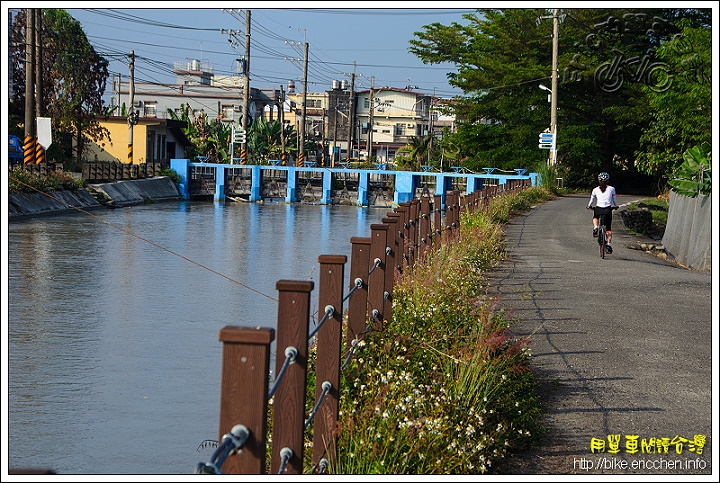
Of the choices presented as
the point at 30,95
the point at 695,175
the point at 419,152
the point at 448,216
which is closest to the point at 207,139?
the point at 419,152

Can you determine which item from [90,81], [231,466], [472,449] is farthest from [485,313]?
[90,81]

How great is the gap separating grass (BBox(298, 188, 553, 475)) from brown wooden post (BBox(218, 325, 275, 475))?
135cm

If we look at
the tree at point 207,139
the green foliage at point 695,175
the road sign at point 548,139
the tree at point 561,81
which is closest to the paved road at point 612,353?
the green foliage at point 695,175

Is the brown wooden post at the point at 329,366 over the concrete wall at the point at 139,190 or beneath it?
over

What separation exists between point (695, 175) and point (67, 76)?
128ft

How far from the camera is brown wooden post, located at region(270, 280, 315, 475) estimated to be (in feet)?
14.7

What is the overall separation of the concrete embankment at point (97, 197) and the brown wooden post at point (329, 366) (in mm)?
16178

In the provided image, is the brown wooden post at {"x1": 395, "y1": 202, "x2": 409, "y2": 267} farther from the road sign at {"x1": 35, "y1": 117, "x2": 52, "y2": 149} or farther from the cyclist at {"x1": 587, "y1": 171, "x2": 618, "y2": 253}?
the road sign at {"x1": 35, "y1": 117, "x2": 52, "y2": 149}

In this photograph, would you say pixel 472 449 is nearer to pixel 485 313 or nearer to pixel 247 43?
pixel 485 313

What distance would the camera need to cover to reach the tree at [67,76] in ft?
163

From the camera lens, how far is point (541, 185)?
1572 inches

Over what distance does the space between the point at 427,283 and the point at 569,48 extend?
42.8 m

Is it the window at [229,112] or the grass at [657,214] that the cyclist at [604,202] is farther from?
the window at [229,112]

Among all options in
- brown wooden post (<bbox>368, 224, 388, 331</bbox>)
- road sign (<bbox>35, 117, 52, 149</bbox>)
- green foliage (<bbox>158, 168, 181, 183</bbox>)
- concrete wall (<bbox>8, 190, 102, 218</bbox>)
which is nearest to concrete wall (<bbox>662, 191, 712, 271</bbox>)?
brown wooden post (<bbox>368, 224, 388, 331</bbox>)
